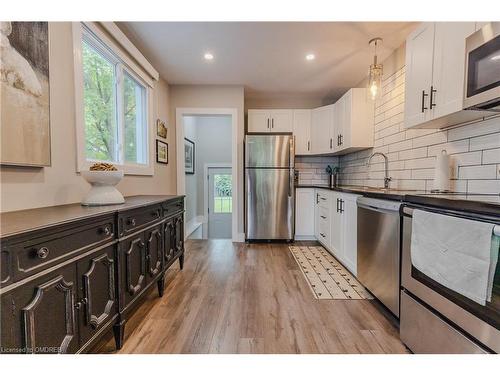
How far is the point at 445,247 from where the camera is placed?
1174 mm

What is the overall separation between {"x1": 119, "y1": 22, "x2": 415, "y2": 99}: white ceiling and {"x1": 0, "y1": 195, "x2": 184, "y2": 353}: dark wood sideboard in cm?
184

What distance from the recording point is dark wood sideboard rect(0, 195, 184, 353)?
833mm

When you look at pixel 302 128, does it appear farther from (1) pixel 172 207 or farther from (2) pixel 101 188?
(2) pixel 101 188

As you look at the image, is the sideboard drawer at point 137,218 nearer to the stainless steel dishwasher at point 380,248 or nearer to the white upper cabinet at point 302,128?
the stainless steel dishwasher at point 380,248

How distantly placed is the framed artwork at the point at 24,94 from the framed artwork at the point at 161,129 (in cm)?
191

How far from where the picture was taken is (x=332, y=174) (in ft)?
13.9

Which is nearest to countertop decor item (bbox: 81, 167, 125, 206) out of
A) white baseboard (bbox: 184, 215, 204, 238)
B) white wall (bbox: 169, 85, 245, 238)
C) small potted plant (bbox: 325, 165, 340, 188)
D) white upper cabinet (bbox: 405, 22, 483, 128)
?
white upper cabinet (bbox: 405, 22, 483, 128)

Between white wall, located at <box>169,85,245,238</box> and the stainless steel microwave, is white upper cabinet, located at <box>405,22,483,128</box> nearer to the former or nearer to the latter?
the stainless steel microwave

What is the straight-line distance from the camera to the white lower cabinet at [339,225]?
2.53 metres

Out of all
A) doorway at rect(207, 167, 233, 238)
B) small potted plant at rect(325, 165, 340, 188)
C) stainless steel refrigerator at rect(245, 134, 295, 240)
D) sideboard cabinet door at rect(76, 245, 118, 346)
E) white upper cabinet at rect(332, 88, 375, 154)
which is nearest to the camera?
sideboard cabinet door at rect(76, 245, 118, 346)

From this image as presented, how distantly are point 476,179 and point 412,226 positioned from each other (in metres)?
0.76

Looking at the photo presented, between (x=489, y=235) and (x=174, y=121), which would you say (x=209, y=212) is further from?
(x=489, y=235)

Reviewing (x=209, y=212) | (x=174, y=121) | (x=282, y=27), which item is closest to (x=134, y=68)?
(x=174, y=121)

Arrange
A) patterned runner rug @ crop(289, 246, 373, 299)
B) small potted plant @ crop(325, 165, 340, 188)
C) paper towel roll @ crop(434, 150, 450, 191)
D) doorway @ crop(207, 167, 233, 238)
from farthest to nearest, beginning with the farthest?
doorway @ crop(207, 167, 233, 238) < small potted plant @ crop(325, 165, 340, 188) < patterned runner rug @ crop(289, 246, 373, 299) < paper towel roll @ crop(434, 150, 450, 191)
